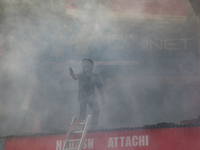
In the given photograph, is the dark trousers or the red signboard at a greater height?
the red signboard

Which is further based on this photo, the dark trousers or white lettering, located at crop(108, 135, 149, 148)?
the dark trousers

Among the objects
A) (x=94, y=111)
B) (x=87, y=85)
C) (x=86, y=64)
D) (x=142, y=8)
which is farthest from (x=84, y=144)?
(x=142, y=8)

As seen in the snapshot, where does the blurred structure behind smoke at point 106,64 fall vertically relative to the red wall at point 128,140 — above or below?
above

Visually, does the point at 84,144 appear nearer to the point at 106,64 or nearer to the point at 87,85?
the point at 87,85

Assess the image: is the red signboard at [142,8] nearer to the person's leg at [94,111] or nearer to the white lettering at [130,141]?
the person's leg at [94,111]

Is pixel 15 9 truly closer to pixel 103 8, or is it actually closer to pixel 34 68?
pixel 34 68

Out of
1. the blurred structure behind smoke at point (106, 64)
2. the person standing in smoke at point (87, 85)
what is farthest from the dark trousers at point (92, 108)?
the blurred structure behind smoke at point (106, 64)

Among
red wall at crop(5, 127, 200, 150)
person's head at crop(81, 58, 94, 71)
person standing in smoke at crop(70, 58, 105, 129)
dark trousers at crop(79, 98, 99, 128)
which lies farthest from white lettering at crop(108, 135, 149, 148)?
person's head at crop(81, 58, 94, 71)

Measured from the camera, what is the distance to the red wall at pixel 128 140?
248 cm

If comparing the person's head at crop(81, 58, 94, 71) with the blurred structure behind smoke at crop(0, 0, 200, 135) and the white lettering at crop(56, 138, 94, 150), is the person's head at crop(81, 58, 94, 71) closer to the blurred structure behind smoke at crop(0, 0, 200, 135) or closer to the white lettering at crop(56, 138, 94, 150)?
the blurred structure behind smoke at crop(0, 0, 200, 135)

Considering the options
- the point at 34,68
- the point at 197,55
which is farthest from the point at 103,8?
Result: the point at 197,55

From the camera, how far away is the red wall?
2.48m

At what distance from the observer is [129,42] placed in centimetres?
441

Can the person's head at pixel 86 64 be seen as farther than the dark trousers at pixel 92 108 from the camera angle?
Yes
